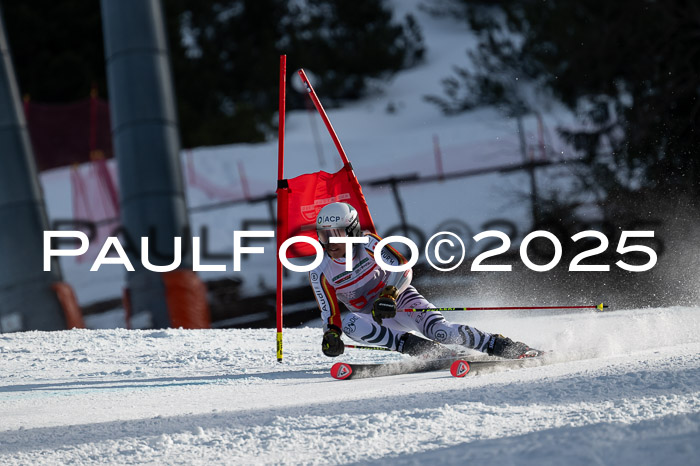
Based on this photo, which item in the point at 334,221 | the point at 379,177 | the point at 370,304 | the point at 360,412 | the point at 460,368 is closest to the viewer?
the point at 360,412

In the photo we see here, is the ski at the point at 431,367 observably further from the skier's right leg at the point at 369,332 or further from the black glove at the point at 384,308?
the black glove at the point at 384,308

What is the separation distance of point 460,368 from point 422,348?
32.1 inches

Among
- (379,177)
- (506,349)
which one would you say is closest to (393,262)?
(506,349)

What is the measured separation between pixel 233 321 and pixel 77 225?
770 centimetres

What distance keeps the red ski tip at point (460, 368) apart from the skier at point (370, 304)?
1.61 ft

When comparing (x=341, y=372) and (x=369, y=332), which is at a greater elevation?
(x=369, y=332)

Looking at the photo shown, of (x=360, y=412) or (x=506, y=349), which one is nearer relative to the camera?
(x=360, y=412)

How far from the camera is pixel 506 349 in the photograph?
5883 millimetres

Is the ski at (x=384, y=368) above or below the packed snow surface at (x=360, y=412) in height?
below

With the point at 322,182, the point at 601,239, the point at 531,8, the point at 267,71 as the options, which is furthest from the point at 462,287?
the point at 267,71

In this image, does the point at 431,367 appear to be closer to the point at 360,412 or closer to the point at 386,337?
the point at 386,337

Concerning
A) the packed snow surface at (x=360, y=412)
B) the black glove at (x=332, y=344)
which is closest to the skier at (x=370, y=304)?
the black glove at (x=332, y=344)

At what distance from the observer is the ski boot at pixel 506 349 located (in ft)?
19.3

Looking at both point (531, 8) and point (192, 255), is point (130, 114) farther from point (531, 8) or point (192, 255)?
point (531, 8)
